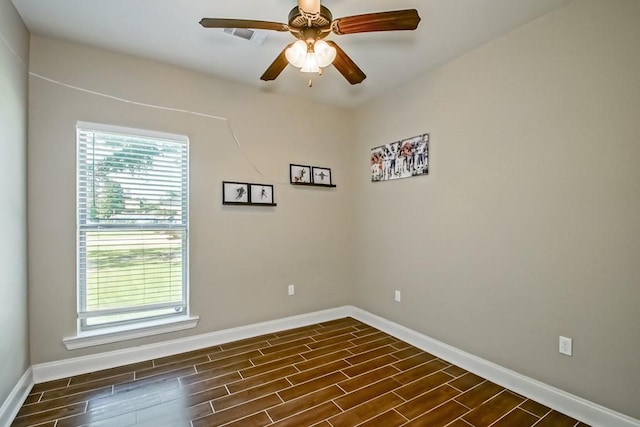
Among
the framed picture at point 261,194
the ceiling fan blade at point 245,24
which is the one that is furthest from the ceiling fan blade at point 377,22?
the framed picture at point 261,194

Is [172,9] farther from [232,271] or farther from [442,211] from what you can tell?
[442,211]

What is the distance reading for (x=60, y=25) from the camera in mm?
2238

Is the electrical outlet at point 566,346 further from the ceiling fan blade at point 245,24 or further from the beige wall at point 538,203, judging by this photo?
the ceiling fan blade at point 245,24

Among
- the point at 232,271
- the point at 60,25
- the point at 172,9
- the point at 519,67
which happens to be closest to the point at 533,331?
the point at 519,67

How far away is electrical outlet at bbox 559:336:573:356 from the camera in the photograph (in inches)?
78.8

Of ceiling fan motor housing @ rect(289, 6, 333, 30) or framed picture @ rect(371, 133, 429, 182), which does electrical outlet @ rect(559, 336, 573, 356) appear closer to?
framed picture @ rect(371, 133, 429, 182)

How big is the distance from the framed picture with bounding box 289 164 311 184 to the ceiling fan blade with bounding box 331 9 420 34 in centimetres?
193

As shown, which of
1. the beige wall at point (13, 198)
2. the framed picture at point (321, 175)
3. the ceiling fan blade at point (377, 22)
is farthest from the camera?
the framed picture at point (321, 175)

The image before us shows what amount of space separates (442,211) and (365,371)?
1.53 m

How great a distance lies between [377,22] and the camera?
1615 millimetres

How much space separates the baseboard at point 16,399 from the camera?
1824mm

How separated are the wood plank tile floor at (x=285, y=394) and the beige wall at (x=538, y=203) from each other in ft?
1.23

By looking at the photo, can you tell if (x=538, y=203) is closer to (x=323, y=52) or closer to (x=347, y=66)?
(x=347, y=66)

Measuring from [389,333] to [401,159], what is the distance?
1.86 m
